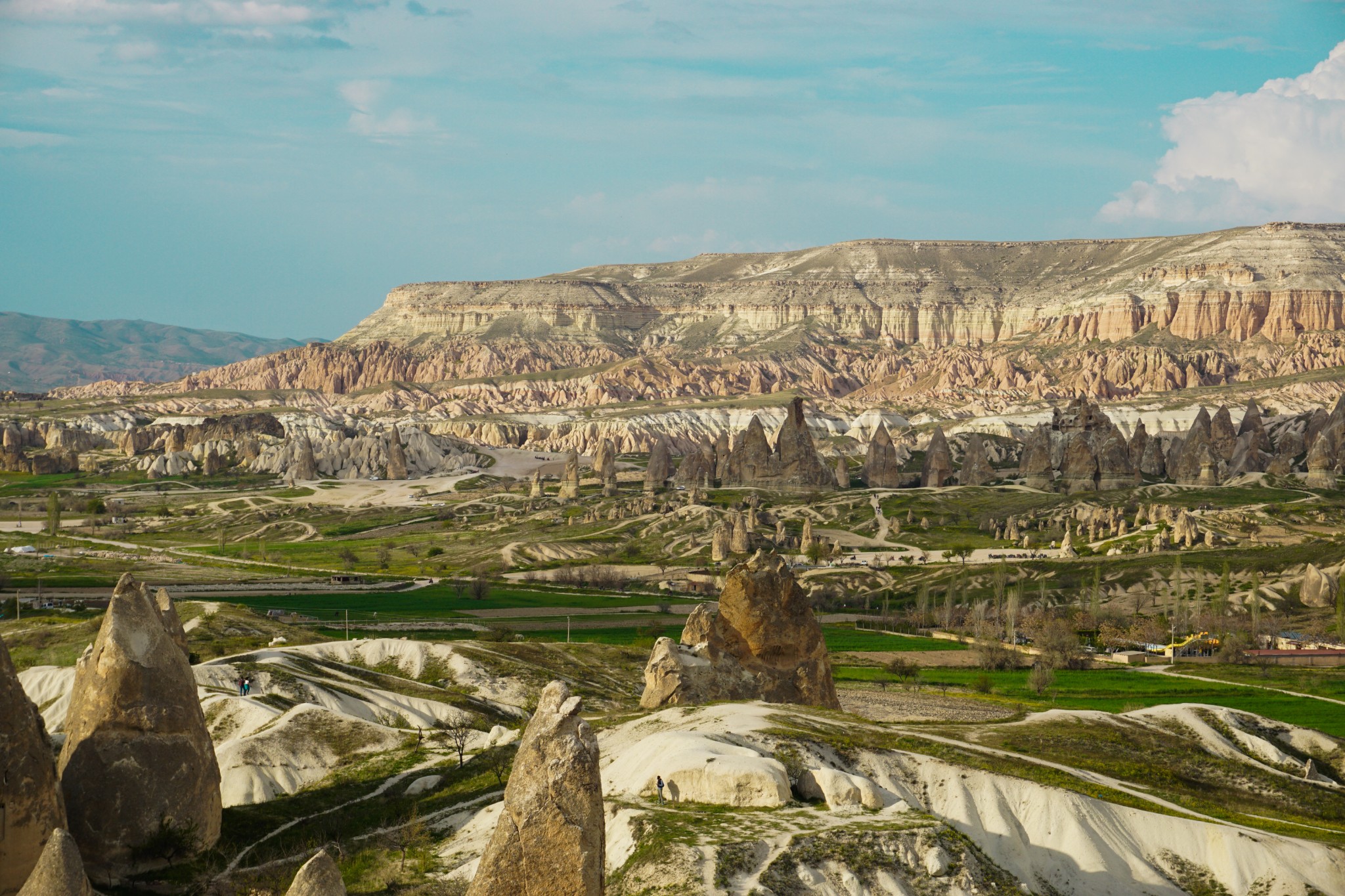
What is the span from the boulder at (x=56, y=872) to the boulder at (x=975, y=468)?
153m

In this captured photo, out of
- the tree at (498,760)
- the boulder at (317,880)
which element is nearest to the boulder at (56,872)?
the boulder at (317,880)

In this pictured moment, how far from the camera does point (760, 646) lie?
4988 centimetres

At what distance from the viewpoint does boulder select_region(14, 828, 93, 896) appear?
914 inches

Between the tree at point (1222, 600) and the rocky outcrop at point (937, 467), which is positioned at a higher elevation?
the rocky outcrop at point (937, 467)

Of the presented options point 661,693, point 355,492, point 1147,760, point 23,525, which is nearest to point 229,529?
point 23,525

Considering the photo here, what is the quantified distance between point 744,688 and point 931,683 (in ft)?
85.0

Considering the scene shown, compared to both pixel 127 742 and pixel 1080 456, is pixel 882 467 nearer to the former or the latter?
pixel 1080 456

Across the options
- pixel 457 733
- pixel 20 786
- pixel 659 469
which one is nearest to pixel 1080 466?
pixel 659 469

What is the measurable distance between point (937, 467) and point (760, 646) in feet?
415

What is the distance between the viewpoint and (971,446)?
177125 mm

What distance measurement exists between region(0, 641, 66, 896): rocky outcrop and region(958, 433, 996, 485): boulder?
150 m

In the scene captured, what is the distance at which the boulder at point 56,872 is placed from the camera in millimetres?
23203

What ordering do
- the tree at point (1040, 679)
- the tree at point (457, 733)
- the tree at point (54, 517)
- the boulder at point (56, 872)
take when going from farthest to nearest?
the tree at point (54, 517), the tree at point (1040, 679), the tree at point (457, 733), the boulder at point (56, 872)

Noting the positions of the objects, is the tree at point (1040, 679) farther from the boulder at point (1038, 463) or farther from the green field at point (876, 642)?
the boulder at point (1038, 463)
